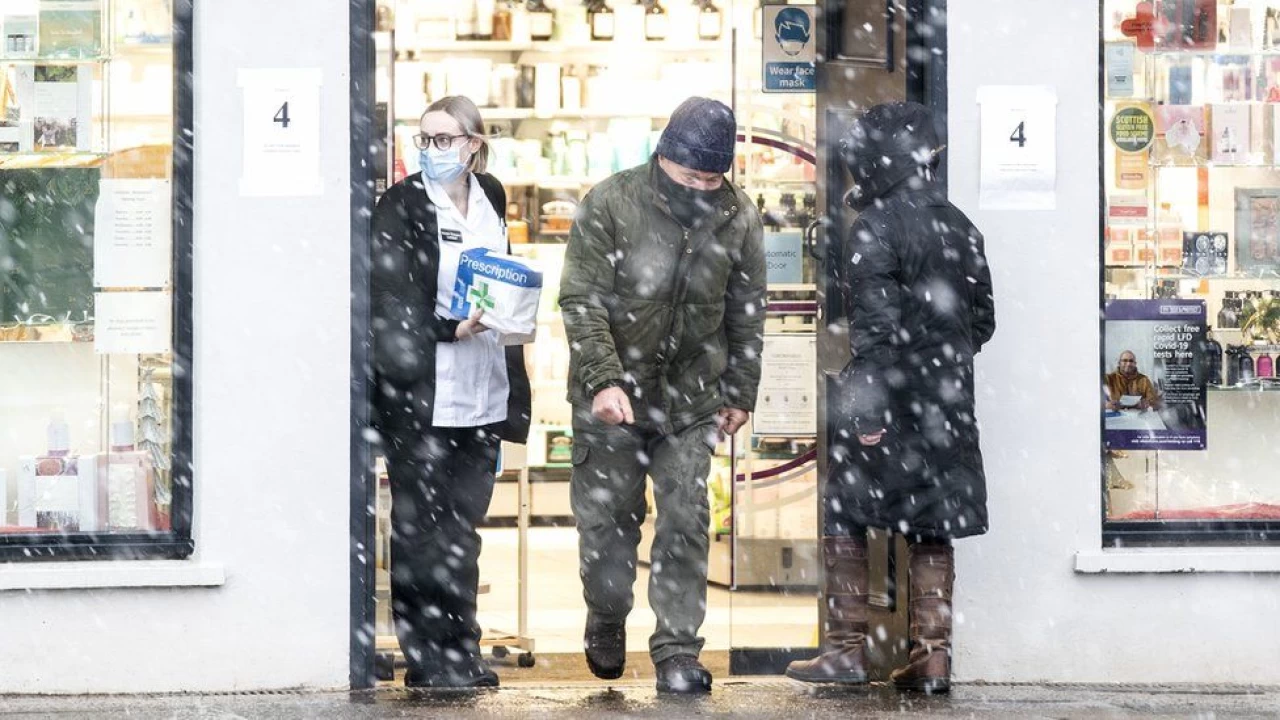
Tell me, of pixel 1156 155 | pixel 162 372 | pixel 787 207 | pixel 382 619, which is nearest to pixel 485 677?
pixel 382 619

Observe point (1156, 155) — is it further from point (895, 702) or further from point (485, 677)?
point (485, 677)

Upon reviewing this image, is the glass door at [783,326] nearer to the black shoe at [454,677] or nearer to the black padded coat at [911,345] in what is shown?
the black padded coat at [911,345]

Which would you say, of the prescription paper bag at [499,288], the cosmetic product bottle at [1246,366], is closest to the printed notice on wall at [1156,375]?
the cosmetic product bottle at [1246,366]

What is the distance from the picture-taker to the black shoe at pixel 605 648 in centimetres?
709

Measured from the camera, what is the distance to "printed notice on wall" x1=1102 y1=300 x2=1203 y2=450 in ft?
24.0

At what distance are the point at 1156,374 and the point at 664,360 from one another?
1861 millimetres

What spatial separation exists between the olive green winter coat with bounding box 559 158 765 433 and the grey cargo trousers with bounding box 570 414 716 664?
0.31 feet

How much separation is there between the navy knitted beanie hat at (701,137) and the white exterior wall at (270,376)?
1158 millimetres

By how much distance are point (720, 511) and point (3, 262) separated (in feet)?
10.6

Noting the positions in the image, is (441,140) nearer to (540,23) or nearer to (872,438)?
(872,438)

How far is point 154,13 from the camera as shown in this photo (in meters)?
7.04

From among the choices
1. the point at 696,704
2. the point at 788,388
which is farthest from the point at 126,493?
the point at 788,388

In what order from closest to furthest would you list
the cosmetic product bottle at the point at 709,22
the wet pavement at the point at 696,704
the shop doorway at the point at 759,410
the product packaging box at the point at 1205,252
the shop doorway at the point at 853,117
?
the wet pavement at the point at 696,704, the shop doorway at the point at 759,410, the shop doorway at the point at 853,117, the product packaging box at the point at 1205,252, the cosmetic product bottle at the point at 709,22

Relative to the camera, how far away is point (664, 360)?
22.7 ft
